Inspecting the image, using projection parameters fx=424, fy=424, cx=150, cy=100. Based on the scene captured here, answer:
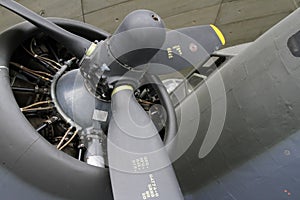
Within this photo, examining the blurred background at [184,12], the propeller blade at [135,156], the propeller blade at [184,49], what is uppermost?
the propeller blade at [184,49]

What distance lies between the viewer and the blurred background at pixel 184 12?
7125mm

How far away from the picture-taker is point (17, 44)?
3.07m

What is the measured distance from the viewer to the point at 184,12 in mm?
7797

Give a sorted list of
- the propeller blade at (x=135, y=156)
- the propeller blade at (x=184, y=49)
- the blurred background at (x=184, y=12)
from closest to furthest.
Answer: the propeller blade at (x=135, y=156)
the propeller blade at (x=184, y=49)
the blurred background at (x=184, y=12)

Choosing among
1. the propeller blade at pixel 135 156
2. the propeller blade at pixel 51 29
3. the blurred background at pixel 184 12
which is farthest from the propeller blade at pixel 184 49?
the blurred background at pixel 184 12

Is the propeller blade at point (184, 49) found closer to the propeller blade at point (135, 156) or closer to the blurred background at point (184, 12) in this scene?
the propeller blade at point (135, 156)

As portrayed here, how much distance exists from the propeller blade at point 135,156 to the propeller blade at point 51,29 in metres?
0.49

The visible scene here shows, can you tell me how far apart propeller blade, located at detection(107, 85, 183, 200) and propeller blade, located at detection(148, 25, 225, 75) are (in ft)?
1.07

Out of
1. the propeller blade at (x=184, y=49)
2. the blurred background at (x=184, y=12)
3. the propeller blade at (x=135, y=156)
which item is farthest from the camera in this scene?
the blurred background at (x=184, y=12)

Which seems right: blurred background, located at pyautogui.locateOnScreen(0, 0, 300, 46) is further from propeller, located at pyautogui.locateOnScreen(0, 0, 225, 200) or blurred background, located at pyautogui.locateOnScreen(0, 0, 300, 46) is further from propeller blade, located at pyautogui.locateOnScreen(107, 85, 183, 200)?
propeller blade, located at pyautogui.locateOnScreen(107, 85, 183, 200)

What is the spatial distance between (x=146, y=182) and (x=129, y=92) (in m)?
0.67

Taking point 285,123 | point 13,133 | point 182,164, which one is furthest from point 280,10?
point 13,133

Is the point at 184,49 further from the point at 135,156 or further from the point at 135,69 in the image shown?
the point at 135,156

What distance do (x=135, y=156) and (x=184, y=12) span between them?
5.62 metres
